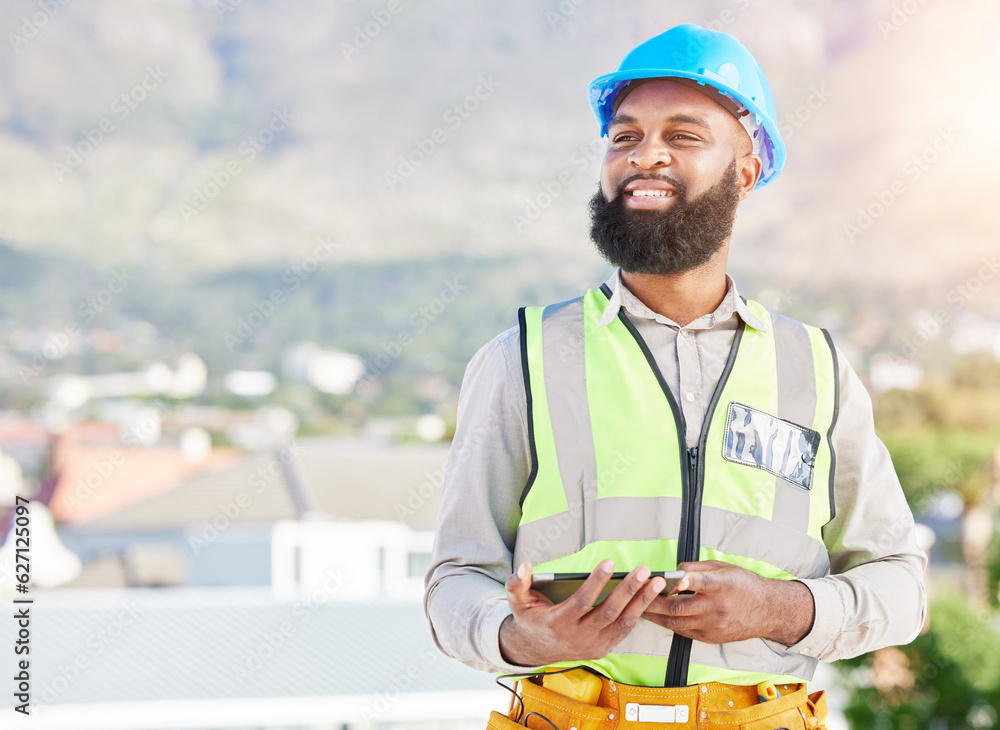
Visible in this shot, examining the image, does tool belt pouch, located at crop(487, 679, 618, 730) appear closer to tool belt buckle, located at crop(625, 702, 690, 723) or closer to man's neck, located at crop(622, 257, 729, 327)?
tool belt buckle, located at crop(625, 702, 690, 723)

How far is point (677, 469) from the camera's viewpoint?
1.48 m

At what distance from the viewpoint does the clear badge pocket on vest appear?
1525 mm

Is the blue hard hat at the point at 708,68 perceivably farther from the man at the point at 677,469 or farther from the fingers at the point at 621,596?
the fingers at the point at 621,596

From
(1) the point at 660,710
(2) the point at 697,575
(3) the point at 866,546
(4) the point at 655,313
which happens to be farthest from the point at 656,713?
(4) the point at 655,313

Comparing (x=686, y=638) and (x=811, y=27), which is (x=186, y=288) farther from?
(x=686, y=638)

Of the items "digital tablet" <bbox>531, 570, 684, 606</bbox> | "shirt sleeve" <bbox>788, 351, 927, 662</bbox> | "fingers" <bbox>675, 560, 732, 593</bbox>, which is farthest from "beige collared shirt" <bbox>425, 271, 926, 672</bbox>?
"fingers" <bbox>675, 560, 732, 593</bbox>

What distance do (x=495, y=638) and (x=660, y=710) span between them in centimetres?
28

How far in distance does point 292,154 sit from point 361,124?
7.95 meters

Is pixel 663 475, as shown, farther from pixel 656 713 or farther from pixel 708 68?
pixel 708 68

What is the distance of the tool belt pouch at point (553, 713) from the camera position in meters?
1.41

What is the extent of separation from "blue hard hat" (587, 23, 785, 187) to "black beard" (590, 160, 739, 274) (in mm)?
143

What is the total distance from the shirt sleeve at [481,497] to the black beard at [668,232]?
247mm

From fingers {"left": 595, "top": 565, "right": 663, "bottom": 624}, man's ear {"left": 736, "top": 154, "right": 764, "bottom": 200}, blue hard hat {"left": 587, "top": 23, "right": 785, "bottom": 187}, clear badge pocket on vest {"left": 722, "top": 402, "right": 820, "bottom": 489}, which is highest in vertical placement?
blue hard hat {"left": 587, "top": 23, "right": 785, "bottom": 187}

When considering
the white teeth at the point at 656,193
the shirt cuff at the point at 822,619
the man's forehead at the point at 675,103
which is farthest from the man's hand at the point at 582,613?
the man's forehead at the point at 675,103
